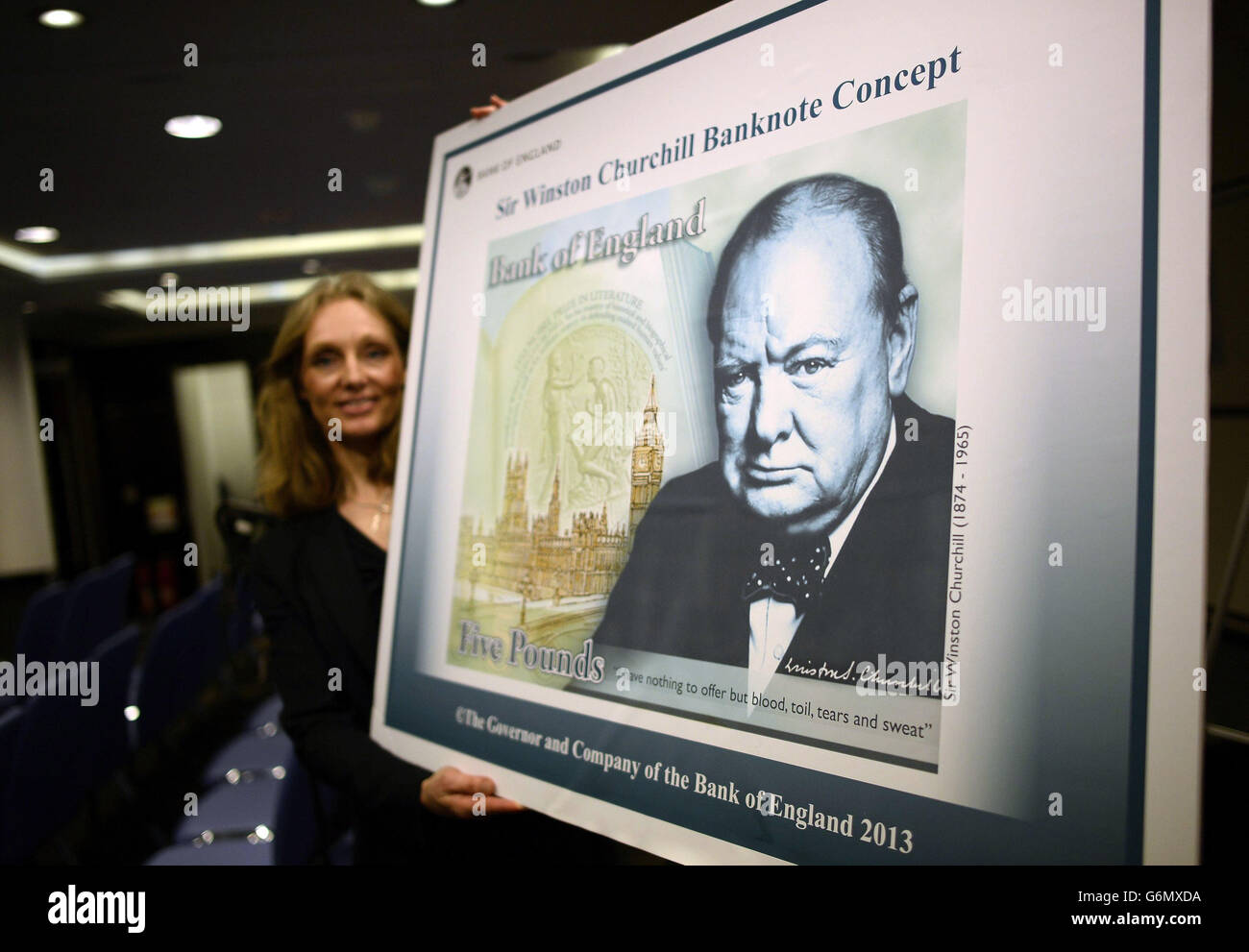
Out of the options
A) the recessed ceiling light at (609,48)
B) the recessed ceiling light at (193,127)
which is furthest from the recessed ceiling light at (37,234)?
the recessed ceiling light at (609,48)

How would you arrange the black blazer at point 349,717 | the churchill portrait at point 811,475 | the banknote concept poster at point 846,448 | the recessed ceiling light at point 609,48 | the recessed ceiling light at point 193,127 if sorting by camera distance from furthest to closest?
the recessed ceiling light at point 193,127, the recessed ceiling light at point 609,48, the black blazer at point 349,717, the churchill portrait at point 811,475, the banknote concept poster at point 846,448

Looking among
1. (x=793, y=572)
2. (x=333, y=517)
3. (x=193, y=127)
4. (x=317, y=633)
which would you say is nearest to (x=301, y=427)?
(x=333, y=517)

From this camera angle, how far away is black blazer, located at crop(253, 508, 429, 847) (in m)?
1.35

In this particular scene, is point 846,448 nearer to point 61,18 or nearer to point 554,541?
point 554,541

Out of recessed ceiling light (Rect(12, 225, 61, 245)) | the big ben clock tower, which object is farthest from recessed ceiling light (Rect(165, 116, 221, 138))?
the big ben clock tower

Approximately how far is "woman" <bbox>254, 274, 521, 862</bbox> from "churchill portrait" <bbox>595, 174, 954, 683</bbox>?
661 millimetres

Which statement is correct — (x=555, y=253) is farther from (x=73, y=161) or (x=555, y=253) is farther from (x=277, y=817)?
(x=73, y=161)

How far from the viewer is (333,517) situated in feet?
4.88

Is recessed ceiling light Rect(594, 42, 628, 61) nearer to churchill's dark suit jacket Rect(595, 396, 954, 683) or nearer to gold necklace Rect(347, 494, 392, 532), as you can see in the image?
gold necklace Rect(347, 494, 392, 532)

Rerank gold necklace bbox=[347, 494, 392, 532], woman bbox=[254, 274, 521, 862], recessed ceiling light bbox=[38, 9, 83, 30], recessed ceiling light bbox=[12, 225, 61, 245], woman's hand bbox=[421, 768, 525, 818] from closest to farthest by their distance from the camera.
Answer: woman's hand bbox=[421, 768, 525, 818] < woman bbox=[254, 274, 521, 862] < gold necklace bbox=[347, 494, 392, 532] < recessed ceiling light bbox=[38, 9, 83, 30] < recessed ceiling light bbox=[12, 225, 61, 245]

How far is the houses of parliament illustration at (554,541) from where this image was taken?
961 mm

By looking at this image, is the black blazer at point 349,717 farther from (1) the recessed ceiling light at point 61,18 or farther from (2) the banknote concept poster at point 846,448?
(1) the recessed ceiling light at point 61,18

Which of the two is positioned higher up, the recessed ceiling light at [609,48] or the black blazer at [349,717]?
the recessed ceiling light at [609,48]
